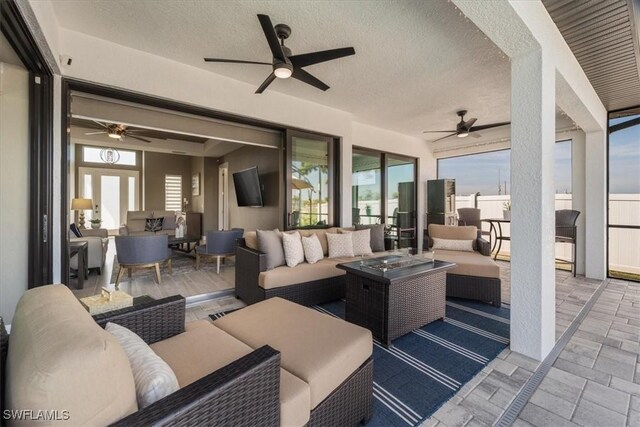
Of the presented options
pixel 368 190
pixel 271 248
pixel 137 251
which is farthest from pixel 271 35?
pixel 368 190

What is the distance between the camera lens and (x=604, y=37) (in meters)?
2.52

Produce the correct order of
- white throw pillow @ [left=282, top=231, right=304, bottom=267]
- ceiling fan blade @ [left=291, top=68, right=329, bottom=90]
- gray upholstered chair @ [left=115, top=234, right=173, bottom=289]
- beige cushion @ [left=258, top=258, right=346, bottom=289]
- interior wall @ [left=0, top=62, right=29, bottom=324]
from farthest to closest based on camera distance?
gray upholstered chair @ [left=115, top=234, right=173, bottom=289] < white throw pillow @ [left=282, top=231, right=304, bottom=267] < beige cushion @ [left=258, top=258, right=346, bottom=289] < ceiling fan blade @ [left=291, top=68, right=329, bottom=90] < interior wall @ [left=0, top=62, right=29, bottom=324]

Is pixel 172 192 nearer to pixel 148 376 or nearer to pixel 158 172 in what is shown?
pixel 158 172

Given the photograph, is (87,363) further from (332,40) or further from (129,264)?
(129,264)

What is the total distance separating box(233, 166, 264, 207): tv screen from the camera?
5.40 m

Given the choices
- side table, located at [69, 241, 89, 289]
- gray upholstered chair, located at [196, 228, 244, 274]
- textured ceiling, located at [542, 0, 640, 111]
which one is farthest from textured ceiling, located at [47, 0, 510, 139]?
side table, located at [69, 241, 89, 289]

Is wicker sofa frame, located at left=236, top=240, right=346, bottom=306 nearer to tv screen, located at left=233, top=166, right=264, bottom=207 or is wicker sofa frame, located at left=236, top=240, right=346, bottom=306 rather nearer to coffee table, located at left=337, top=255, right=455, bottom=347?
coffee table, located at left=337, top=255, right=455, bottom=347

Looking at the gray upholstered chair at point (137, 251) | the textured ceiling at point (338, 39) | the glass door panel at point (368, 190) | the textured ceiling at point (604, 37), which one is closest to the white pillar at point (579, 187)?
the textured ceiling at point (604, 37)

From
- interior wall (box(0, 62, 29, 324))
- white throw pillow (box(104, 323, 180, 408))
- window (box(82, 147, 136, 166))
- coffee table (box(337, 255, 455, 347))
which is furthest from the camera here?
window (box(82, 147, 136, 166))

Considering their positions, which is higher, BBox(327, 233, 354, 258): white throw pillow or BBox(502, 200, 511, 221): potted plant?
BBox(502, 200, 511, 221): potted plant

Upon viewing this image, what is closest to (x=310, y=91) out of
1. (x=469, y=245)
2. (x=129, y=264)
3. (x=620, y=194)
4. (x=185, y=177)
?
(x=469, y=245)

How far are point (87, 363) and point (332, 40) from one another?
2961 mm

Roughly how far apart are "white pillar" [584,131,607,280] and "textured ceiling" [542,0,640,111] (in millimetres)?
929

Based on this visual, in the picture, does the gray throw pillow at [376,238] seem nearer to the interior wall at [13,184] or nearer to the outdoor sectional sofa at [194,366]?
the outdoor sectional sofa at [194,366]
